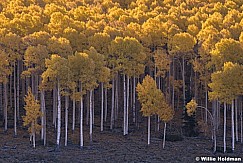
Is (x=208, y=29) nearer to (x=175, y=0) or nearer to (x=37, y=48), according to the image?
(x=37, y=48)

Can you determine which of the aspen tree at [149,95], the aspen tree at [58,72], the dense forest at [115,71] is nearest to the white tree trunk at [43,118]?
the dense forest at [115,71]

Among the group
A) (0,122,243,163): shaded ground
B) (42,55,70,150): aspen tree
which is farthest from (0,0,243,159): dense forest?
(0,122,243,163): shaded ground

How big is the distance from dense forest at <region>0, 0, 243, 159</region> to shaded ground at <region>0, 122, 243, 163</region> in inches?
45.7

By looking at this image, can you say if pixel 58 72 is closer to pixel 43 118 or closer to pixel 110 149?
pixel 43 118

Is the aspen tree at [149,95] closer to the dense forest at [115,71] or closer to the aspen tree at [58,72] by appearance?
the dense forest at [115,71]

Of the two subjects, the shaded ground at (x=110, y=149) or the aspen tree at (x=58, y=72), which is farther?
the aspen tree at (x=58, y=72)

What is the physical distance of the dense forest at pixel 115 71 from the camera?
149 ft

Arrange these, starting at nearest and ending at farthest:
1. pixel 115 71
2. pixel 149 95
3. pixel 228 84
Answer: pixel 228 84 → pixel 149 95 → pixel 115 71

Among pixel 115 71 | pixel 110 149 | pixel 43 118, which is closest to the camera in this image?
pixel 110 149

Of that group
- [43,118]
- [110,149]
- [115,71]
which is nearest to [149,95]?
[110,149]

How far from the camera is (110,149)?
4500 centimetres

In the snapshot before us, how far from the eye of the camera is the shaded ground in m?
40.5

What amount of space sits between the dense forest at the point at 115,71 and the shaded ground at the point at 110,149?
116 cm

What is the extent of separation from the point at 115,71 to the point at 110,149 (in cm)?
1024
